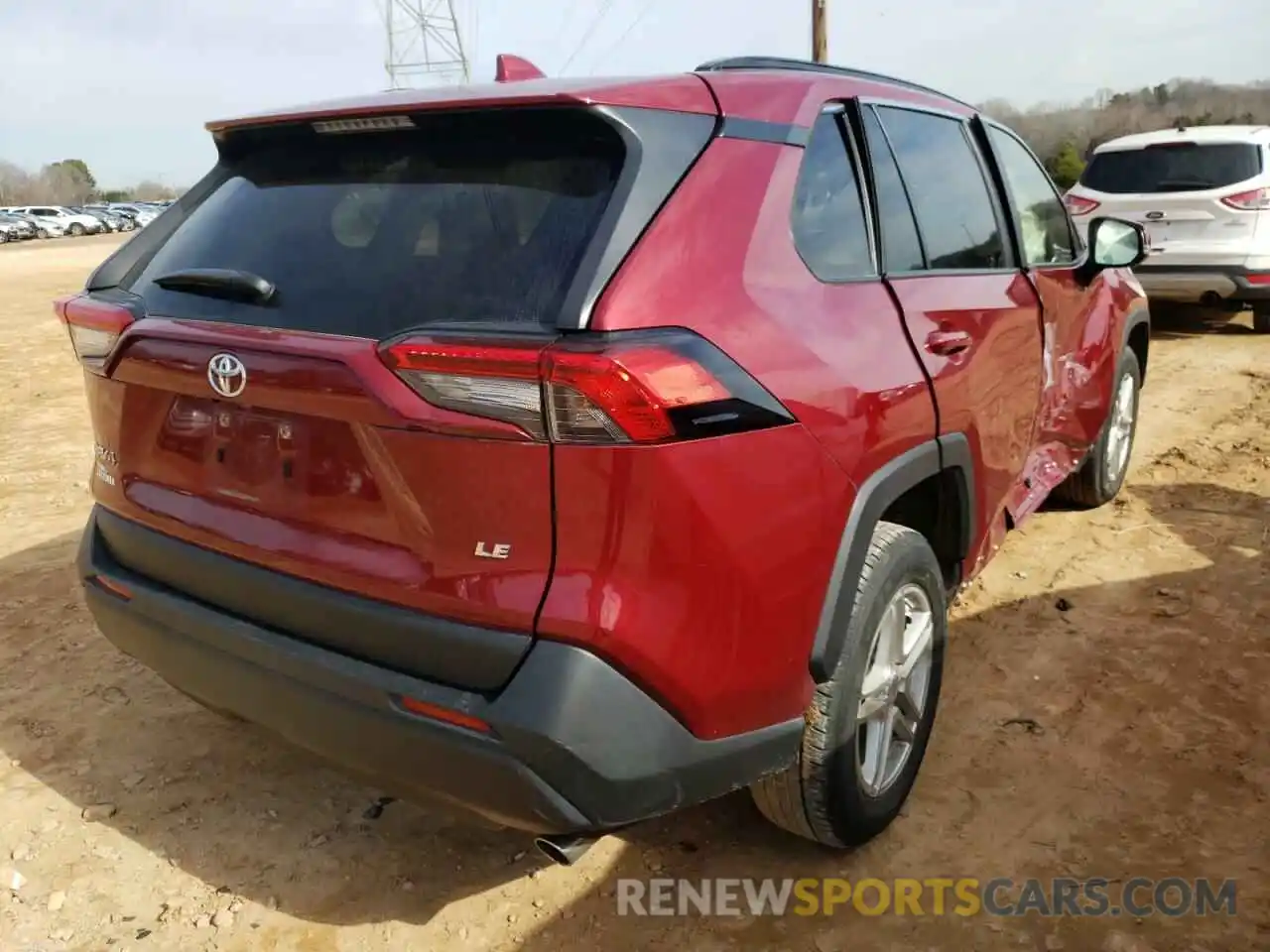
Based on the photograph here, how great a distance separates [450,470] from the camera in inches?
69.0

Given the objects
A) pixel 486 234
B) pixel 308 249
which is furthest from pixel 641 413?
pixel 308 249

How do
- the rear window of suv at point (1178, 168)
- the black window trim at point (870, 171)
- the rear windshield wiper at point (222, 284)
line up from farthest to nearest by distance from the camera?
the rear window of suv at point (1178, 168) → the black window trim at point (870, 171) → the rear windshield wiper at point (222, 284)

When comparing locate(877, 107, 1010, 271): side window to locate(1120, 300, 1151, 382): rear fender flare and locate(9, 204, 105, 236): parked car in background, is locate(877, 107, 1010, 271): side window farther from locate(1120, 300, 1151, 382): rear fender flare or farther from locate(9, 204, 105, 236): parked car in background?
locate(9, 204, 105, 236): parked car in background

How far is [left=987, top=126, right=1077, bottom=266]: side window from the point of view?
3.44 meters

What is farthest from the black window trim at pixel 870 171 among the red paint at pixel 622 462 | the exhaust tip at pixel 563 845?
the exhaust tip at pixel 563 845

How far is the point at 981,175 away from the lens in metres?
3.26

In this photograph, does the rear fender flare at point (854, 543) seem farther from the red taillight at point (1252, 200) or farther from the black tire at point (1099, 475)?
the red taillight at point (1252, 200)

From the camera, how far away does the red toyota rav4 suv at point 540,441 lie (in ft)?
5.66

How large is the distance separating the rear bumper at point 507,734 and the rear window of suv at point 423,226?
2.08 feet

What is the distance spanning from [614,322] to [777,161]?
66 cm

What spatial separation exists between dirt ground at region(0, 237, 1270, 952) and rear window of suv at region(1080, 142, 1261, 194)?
228 inches

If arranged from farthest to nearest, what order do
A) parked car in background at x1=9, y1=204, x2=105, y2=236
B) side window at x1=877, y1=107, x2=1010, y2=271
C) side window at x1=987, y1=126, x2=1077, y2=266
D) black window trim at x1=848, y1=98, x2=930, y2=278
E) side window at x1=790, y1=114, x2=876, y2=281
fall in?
1. parked car in background at x1=9, y1=204, x2=105, y2=236
2. side window at x1=987, y1=126, x2=1077, y2=266
3. side window at x1=877, y1=107, x2=1010, y2=271
4. black window trim at x1=848, y1=98, x2=930, y2=278
5. side window at x1=790, y1=114, x2=876, y2=281

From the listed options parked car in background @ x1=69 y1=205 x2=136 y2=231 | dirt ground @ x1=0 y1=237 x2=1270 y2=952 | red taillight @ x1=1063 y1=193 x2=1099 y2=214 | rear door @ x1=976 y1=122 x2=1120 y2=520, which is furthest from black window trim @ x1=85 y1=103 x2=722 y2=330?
parked car in background @ x1=69 y1=205 x2=136 y2=231

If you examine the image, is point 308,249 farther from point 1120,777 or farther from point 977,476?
point 1120,777
